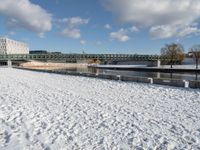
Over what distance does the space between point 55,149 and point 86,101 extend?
694cm

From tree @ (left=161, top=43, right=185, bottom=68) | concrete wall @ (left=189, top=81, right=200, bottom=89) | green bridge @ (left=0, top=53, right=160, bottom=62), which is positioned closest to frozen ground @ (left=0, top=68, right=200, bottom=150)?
concrete wall @ (left=189, top=81, right=200, bottom=89)

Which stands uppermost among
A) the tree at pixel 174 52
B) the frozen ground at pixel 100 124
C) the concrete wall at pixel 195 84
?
the tree at pixel 174 52

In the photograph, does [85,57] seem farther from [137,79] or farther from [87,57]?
[137,79]

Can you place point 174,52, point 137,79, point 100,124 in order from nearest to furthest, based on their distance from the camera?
point 100,124
point 137,79
point 174,52

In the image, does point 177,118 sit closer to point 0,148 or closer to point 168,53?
point 0,148

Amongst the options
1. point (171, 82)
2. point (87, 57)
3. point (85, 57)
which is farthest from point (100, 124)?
point (87, 57)

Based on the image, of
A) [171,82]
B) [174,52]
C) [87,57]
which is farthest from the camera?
[87,57]

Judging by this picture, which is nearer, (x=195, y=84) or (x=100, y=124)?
(x=100, y=124)

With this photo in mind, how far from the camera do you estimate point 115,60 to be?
149375 mm

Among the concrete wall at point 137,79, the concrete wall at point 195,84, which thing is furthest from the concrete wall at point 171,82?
the concrete wall at point 137,79

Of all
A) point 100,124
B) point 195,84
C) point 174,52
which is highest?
point 174,52

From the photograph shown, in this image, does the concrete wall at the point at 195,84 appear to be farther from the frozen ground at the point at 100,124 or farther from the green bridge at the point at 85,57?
the green bridge at the point at 85,57

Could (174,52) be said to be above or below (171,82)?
above

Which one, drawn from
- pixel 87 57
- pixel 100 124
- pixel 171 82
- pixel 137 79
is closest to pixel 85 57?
pixel 87 57
